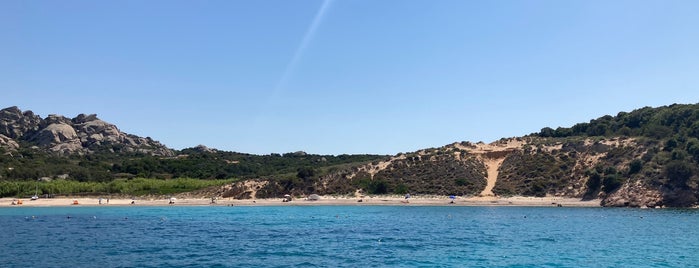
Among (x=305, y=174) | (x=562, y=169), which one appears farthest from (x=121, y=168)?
(x=562, y=169)

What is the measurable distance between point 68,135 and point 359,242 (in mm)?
159993

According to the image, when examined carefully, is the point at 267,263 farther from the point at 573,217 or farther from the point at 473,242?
the point at 573,217

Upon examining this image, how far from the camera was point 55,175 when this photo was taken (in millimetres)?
111500

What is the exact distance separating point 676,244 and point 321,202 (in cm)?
6051

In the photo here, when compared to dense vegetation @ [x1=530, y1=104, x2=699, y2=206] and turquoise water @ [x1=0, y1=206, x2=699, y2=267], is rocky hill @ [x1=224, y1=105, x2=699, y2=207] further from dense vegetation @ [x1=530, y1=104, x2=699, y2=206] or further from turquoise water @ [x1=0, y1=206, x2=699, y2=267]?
turquoise water @ [x1=0, y1=206, x2=699, y2=267]

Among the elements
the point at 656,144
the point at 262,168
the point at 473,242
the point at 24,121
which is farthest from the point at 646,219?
the point at 24,121

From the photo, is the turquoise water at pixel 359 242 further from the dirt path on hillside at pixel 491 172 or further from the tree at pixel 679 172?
the dirt path on hillside at pixel 491 172

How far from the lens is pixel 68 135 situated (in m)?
169

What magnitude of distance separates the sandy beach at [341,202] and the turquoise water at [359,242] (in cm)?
2330

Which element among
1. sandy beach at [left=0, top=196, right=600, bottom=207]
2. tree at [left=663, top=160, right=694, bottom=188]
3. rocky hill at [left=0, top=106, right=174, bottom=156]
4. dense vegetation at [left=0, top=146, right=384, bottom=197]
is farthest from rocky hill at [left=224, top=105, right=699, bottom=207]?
rocky hill at [left=0, top=106, right=174, bottom=156]

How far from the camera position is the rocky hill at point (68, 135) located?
161m

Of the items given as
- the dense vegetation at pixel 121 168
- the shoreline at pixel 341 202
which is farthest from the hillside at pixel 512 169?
the shoreline at pixel 341 202

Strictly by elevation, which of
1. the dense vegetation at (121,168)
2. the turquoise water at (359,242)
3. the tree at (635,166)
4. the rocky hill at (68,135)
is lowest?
the turquoise water at (359,242)

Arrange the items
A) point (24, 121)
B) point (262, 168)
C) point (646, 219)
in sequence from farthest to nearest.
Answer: point (24, 121), point (262, 168), point (646, 219)
